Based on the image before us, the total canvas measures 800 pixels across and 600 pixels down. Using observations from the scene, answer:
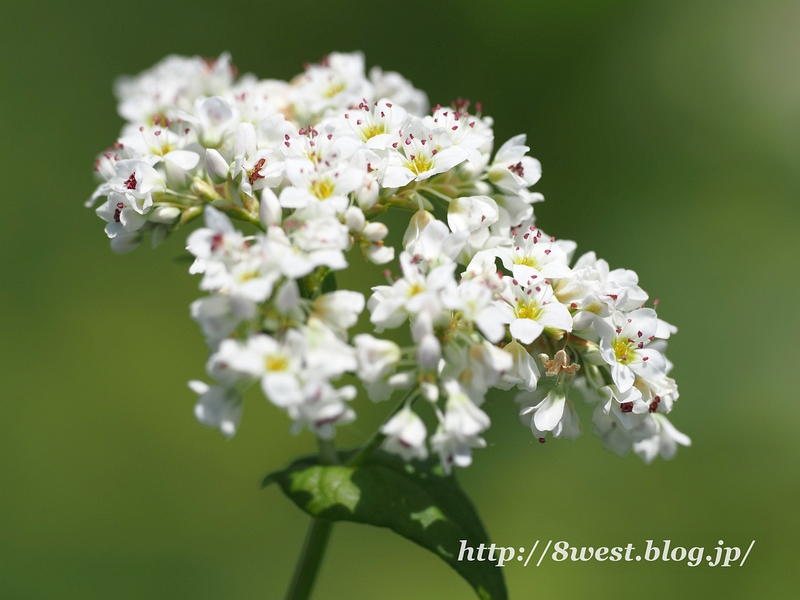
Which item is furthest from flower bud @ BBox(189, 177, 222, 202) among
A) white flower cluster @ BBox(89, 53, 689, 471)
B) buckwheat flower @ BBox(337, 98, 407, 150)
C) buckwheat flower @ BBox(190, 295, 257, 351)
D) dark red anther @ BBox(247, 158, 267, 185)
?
buckwheat flower @ BBox(190, 295, 257, 351)

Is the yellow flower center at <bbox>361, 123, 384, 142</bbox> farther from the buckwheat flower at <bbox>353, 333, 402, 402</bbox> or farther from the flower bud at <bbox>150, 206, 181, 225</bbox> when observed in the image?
the buckwheat flower at <bbox>353, 333, 402, 402</bbox>

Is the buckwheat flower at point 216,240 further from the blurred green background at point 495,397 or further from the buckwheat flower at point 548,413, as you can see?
the blurred green background at point 495,397

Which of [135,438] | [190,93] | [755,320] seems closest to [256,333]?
[190,93]

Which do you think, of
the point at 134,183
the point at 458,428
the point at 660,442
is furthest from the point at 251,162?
the point at 660,442

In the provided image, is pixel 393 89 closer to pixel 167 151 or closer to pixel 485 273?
pixel 167 151

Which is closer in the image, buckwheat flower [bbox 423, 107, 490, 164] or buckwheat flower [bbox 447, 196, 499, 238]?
buckwheat flower [bbox 447, 196, 499, 238]

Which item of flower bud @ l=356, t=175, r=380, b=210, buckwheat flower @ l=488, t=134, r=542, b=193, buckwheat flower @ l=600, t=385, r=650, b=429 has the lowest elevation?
buckwheat flower @ l=600, t=385, r=650, b=429

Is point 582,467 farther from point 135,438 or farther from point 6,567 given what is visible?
point 6,567

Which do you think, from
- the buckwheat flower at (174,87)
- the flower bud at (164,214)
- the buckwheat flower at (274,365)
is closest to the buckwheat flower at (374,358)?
the buckwheat flower at (274,365)
